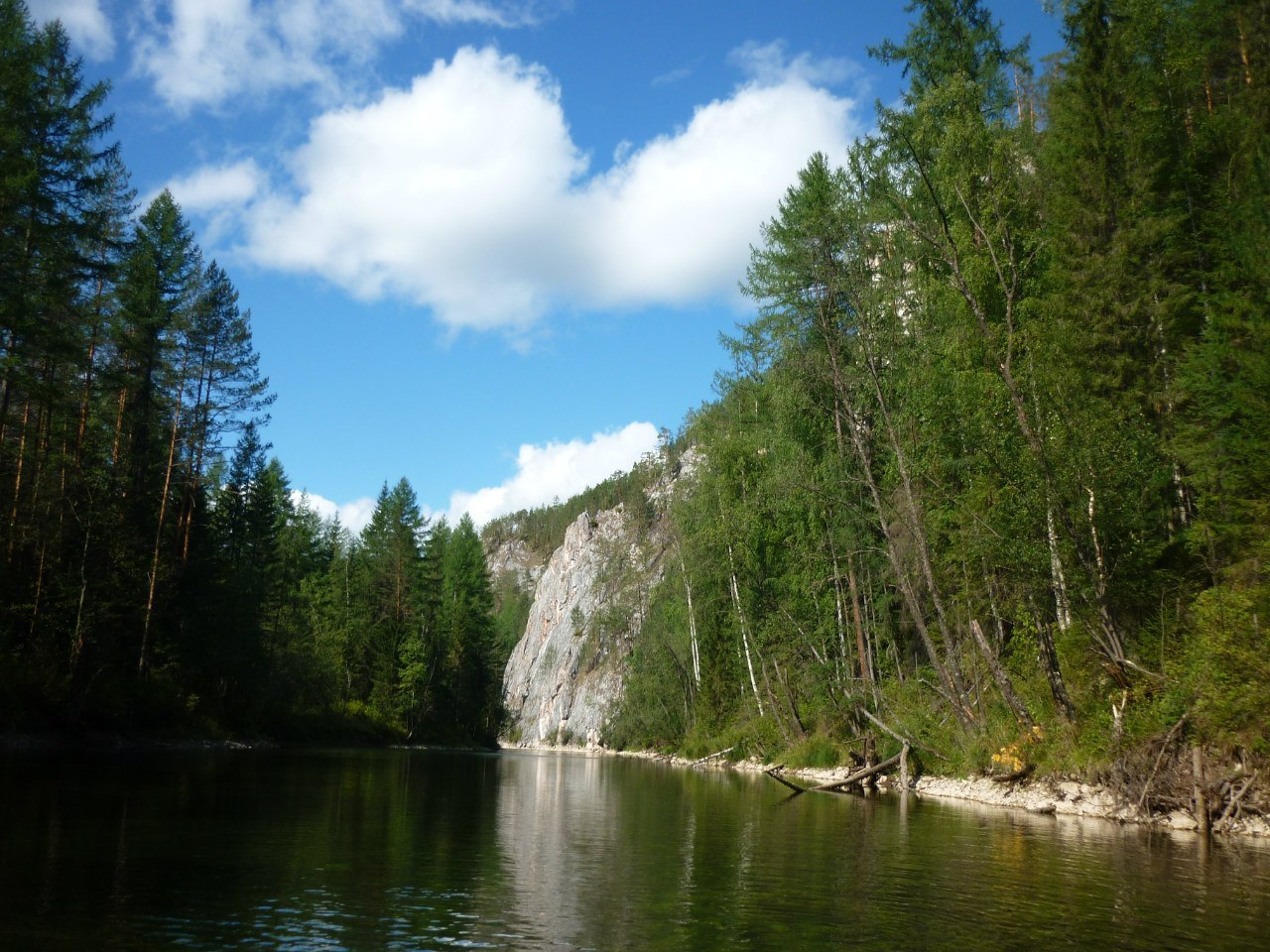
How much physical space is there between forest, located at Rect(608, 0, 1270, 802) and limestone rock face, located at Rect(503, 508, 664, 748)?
3762cm

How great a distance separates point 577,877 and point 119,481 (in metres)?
29.0

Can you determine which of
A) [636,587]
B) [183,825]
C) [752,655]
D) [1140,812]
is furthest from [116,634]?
[636,587]

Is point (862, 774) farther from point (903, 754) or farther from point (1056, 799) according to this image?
point (1056, 799)

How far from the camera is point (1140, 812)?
16.2 m

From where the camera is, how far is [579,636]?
108 meters

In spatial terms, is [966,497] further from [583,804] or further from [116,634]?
[116,634]

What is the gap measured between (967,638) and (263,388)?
32.7 metres

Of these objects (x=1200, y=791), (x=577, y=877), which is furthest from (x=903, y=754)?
(x=577, y=877)

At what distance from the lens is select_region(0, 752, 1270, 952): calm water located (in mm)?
7559

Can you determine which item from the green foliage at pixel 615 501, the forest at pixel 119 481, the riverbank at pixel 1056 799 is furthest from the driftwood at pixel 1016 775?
the green foliage at pixel 615 501

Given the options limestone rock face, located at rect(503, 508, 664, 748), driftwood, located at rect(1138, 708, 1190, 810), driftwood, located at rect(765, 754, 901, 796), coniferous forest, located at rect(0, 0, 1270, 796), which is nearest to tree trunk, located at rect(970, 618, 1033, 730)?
coniferous forest, located at rect(0, 0, 1270, 796)

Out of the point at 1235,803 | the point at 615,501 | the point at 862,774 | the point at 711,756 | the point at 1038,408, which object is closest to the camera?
the point at 1235,803

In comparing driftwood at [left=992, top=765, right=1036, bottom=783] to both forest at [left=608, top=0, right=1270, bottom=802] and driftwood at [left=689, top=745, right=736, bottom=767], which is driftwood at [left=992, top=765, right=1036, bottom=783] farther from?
driftwood at [left=689, top=745, right=736, bottom=767]

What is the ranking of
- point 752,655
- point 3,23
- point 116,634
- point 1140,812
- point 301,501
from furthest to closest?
point 301,501 < point 752,655 < point 116,634 < point 3,23 < point 1140,812
